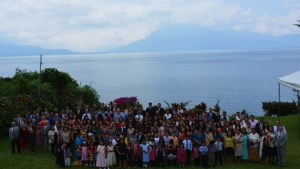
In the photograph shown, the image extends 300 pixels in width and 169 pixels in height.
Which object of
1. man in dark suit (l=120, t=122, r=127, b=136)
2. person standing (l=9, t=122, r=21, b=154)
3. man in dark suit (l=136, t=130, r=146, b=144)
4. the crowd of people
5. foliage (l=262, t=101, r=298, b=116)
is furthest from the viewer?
foliage (l=262, t=101, r=298, b=116)

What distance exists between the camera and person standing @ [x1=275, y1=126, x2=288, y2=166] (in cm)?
1534

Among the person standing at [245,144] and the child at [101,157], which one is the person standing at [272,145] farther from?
the child at [101,157]

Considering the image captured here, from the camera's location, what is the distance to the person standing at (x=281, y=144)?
15.3m

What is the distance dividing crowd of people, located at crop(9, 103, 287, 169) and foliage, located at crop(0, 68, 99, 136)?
15.3 feet

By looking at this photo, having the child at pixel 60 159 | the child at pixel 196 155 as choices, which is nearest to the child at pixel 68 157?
the child at pixel 60 159

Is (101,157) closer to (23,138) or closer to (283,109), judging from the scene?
(23,138)

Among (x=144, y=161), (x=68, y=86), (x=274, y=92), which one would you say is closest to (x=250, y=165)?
(x=144, y=161)

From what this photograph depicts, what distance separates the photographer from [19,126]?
18266mm

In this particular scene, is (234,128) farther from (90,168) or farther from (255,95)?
(255,95)

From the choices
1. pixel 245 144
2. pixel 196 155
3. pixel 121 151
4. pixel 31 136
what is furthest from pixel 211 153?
pixel 31 136

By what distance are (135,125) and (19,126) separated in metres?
5.71

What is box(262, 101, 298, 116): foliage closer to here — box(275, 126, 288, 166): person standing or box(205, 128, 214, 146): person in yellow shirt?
box(275, 126, 288, 166): person standing

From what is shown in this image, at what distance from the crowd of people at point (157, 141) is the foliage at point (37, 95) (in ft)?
15.3

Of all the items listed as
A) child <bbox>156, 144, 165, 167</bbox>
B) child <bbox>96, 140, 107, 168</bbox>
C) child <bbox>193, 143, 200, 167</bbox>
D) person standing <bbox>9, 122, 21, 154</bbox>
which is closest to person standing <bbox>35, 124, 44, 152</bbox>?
person standing <bbox>9, 122, 21, 154</bbox>
